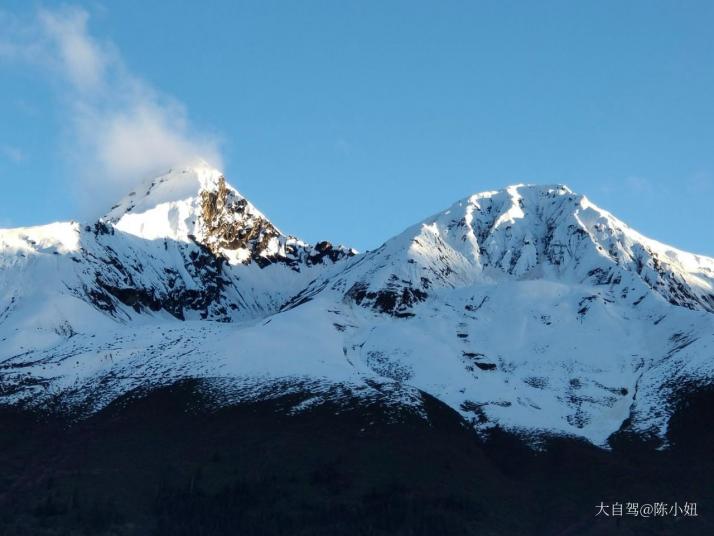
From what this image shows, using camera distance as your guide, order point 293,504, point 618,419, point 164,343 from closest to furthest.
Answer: point 293,504
point 618,419
point 164,343

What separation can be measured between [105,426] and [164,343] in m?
39.8

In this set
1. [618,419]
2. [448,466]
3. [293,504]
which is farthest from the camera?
[618,419]

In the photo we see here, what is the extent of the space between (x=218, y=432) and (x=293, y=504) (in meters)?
23.6

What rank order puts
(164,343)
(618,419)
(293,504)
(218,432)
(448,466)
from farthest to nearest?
(164,343), (618,419), (218,432), (448,466), (293,504)

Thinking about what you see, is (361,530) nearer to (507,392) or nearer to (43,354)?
(507,392)

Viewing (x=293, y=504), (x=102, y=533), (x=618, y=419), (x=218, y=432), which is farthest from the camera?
(x=618, y=419)

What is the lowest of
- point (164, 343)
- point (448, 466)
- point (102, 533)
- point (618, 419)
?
point (102, 533)

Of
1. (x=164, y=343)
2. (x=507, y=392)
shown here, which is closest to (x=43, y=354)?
(x=164, y=343)

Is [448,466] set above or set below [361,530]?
above

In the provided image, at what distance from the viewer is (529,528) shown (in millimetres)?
121062

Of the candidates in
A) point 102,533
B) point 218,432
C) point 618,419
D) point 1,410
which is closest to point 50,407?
point 1,410

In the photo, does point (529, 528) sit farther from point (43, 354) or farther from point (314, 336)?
point (43, 354)

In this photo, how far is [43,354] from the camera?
606 ft

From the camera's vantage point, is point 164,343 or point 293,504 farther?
point 164,343
